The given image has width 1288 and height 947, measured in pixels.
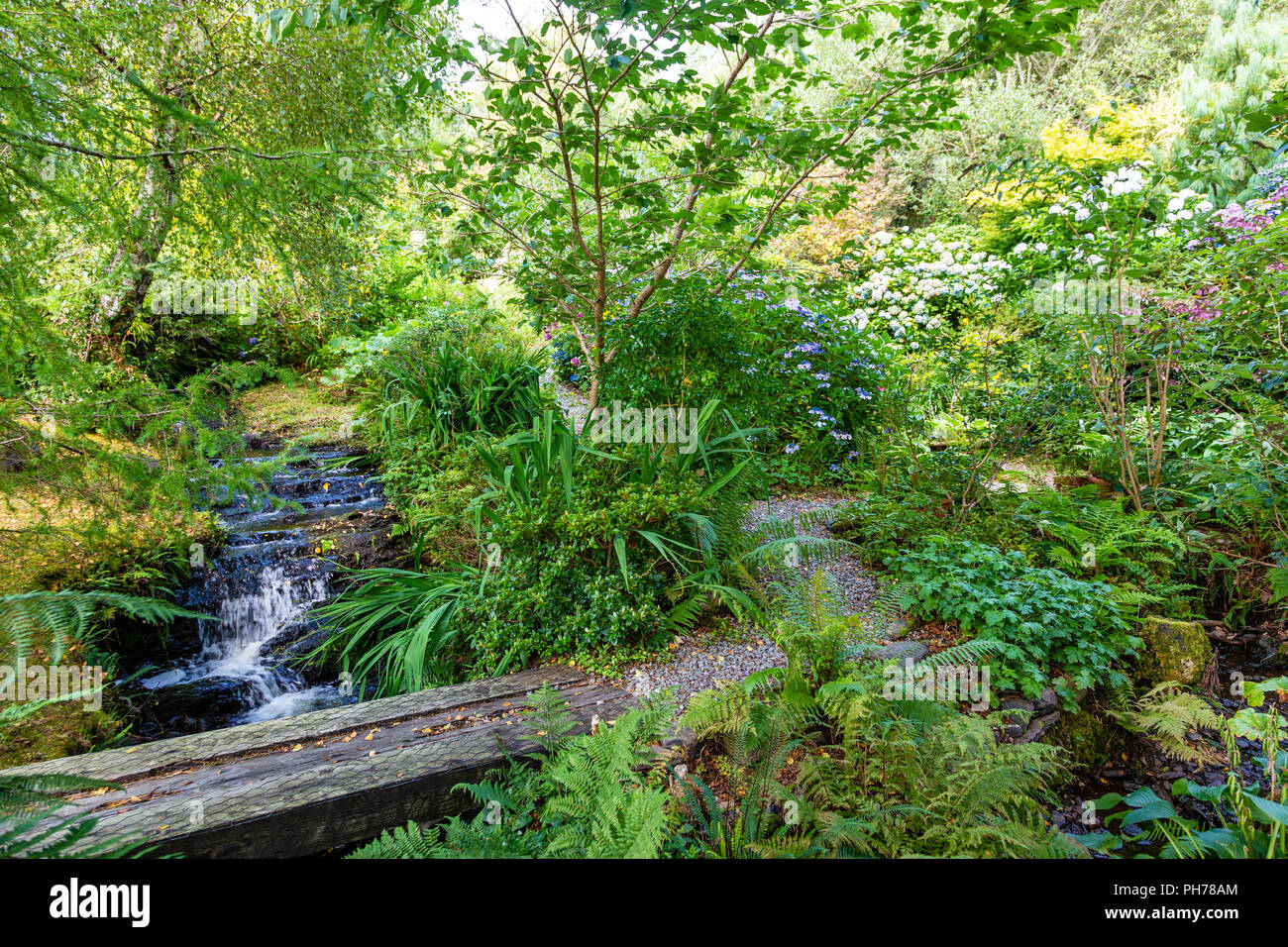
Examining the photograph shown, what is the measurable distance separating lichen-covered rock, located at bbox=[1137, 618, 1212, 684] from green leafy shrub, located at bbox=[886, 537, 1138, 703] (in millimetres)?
184

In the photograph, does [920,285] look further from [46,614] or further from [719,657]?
[46,614]

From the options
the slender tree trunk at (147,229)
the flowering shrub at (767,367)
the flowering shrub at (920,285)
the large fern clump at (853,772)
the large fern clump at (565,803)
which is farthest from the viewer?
the flowering shrub at (920,285)

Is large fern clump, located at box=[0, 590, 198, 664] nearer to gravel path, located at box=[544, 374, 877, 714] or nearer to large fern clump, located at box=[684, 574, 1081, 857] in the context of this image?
large fern clump, located at box=[684, 574, 1081, 857]

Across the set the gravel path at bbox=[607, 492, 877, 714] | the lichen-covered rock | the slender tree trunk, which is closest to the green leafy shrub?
the lichen-covered rock

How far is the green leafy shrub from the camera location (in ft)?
8.69

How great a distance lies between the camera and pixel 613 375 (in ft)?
12.4

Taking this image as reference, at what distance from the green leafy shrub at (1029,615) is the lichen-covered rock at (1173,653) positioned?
0.60 ft

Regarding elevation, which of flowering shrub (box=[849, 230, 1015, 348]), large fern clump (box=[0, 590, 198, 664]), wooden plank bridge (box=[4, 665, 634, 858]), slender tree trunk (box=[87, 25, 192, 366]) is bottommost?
wooden plank bridge (box=[4, 665, 634, 858])

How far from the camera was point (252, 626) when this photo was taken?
3.87 m

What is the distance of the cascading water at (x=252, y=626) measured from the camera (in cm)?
329

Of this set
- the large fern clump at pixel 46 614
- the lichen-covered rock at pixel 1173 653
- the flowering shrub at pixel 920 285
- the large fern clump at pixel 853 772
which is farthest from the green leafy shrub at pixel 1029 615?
the flowering shrub at pixel 920 285

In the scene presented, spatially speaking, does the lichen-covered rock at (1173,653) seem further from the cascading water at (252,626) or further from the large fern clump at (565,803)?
the cascading water at (252,626)
